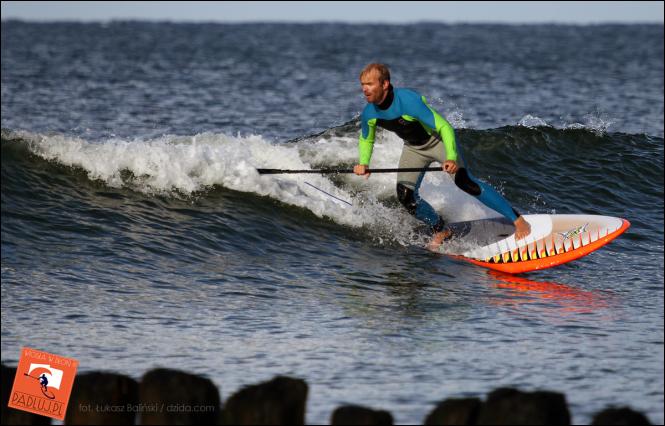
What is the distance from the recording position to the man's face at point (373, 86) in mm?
8367

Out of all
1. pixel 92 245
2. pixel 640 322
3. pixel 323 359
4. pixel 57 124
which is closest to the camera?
pixel 323 359

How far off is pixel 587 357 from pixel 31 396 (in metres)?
3.46

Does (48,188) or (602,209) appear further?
(602,209)

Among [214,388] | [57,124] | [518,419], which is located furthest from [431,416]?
[57,124]

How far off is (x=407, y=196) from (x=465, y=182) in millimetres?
706

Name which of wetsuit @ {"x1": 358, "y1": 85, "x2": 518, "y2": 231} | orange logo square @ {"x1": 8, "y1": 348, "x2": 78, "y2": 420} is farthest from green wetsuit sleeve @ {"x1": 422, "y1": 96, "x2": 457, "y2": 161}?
orange logo square @ {"x1": 8, "y1": 348, "x2": 78, "y2": 420}

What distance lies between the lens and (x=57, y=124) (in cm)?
1898

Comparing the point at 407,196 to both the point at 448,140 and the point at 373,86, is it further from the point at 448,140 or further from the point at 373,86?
the point at 373,86

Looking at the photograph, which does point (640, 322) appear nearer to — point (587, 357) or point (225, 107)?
point (587, 357)

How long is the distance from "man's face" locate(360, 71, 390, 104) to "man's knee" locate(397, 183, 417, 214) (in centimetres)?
119

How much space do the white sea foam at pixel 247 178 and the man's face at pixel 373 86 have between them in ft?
→ 6.86

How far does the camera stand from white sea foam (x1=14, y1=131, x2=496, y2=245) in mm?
10695

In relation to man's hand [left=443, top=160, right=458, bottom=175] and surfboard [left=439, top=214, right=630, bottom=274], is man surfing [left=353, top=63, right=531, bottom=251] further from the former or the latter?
surfboard [left=439, top=214, right=630, bottom=274]

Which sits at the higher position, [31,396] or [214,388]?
[214,388]
